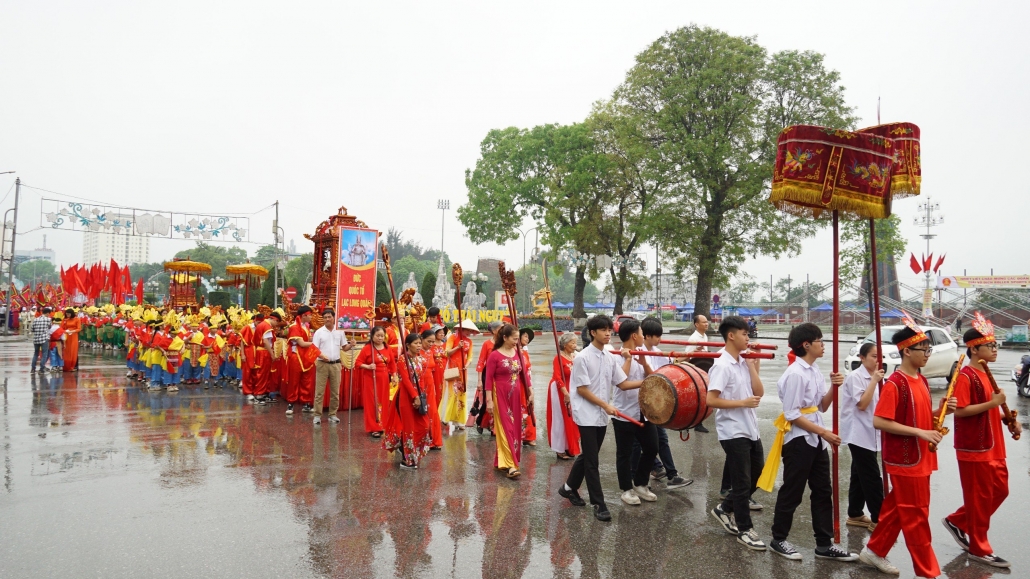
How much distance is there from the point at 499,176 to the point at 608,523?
39.4 m

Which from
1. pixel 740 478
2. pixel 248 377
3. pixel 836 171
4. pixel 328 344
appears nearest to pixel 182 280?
pixel 248 377

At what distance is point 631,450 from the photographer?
5887 mm

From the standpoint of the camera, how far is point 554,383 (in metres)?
7.19

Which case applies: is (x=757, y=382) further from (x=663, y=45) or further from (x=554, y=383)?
(x=663, y=45)

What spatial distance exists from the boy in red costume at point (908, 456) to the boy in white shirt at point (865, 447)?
53cm

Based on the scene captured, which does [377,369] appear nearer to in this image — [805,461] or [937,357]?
[805,461]

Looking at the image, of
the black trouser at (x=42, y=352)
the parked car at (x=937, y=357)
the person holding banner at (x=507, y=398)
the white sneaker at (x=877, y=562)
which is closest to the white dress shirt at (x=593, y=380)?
the person holding banner at (x=507, y=398)

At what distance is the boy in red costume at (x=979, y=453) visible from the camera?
15.0ft

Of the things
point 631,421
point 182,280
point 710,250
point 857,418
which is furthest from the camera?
point 710,250

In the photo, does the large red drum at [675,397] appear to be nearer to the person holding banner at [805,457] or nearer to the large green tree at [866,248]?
the person holding banner at [805,457]

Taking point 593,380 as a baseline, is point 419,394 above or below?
below

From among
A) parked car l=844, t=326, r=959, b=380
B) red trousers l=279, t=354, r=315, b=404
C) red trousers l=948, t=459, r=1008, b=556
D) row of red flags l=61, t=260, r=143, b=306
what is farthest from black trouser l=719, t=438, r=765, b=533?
row of red flags l=61, t=260, r=143, b=306

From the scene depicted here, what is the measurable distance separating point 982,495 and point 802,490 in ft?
3.79

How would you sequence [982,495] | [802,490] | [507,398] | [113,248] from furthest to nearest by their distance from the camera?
[113,248], [507,398], [802,490], [982,495]
